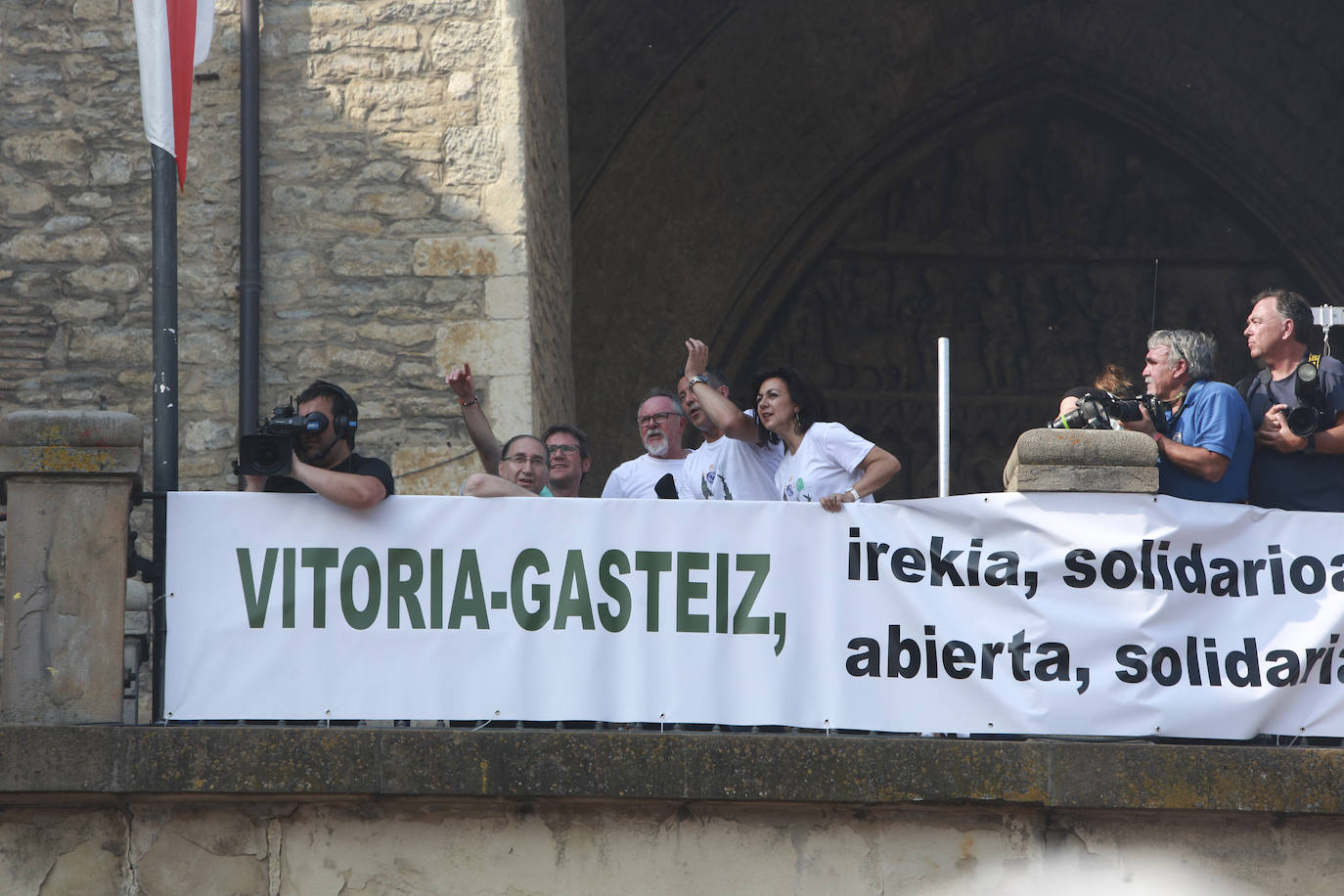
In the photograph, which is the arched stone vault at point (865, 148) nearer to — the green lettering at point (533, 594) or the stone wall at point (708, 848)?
the green lettering at point (533, 594)

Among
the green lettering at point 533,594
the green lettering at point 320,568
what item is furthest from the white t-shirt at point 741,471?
the green lettering at point 320,568

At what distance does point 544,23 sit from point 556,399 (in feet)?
7.24

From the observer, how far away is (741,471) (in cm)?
726

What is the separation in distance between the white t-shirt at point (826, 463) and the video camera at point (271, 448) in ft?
6.09

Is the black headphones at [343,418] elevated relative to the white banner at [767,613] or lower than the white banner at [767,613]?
elevated

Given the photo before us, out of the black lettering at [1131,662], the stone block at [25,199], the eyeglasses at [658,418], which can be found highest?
the stone block at [25,199]

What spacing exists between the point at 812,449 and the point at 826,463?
0.08m

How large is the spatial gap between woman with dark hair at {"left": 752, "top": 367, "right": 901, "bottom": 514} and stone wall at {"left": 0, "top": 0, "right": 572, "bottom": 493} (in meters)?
2.47

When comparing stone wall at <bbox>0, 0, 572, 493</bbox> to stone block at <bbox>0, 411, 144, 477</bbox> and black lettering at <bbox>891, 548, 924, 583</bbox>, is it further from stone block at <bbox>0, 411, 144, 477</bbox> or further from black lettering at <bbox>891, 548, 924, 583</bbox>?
black lettering at <bbox>891, 548, 924, 583</bbox>

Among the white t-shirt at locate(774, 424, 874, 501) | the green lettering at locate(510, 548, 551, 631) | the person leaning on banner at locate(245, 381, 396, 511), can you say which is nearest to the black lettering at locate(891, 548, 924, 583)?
the white t-shirt at locate(774, 424, 874, 501)

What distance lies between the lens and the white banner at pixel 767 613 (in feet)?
20.1

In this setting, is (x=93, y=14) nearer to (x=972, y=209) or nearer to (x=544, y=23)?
(x=544, y=23)

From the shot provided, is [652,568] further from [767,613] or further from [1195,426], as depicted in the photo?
[1195,426]

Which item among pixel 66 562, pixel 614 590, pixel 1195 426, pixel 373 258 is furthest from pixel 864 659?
pixel 373 258
